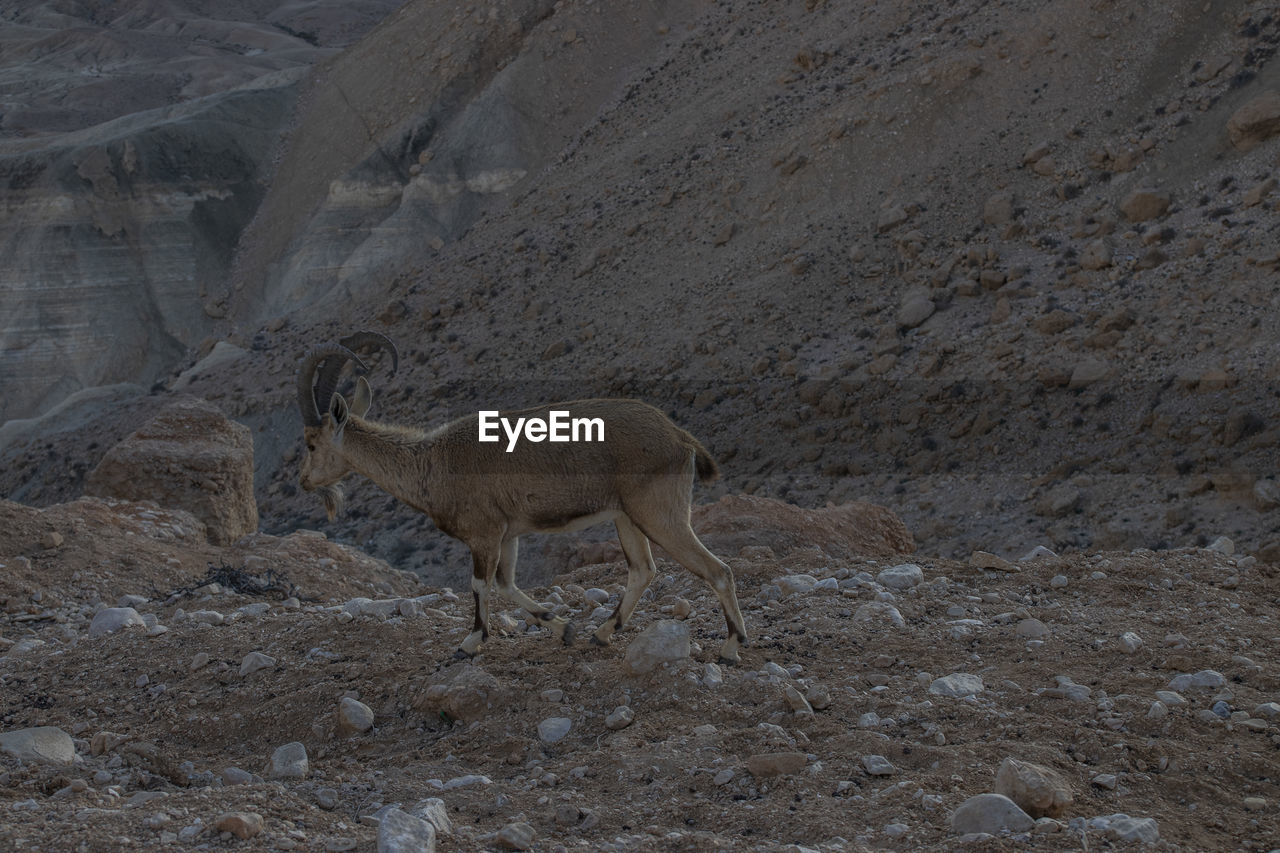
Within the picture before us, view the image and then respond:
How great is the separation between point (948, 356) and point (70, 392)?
33889 millimetres

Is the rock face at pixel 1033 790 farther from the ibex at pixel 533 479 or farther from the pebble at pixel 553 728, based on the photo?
the pebble at pixel 553 728

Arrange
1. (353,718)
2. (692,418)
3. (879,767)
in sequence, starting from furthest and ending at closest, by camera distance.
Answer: (692,418) < (353,718) < (879,767)

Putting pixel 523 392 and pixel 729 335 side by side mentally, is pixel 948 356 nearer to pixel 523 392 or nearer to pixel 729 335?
pixel 729 335

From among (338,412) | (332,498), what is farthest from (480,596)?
(332,498)

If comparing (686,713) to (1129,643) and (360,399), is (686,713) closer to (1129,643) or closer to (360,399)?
(1129,643)

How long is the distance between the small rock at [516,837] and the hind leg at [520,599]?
285 cm

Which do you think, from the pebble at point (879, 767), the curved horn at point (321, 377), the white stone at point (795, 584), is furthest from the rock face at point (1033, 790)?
the curved horn at point (321, 377)

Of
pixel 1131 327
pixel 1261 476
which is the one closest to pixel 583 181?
pixel 1131 327

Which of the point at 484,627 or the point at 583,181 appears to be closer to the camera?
the point at 484,627

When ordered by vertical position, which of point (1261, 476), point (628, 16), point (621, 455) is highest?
point (628, 16)

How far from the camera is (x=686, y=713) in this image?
7227 mm

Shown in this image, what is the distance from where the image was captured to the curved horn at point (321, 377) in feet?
29.6

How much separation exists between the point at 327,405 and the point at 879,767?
5222 mm

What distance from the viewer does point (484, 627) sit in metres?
8.35
